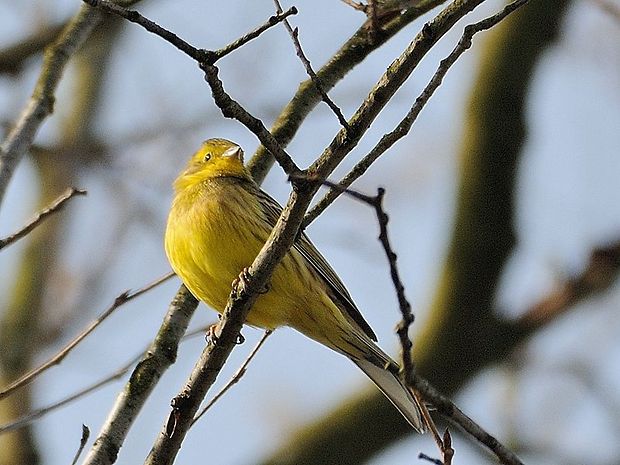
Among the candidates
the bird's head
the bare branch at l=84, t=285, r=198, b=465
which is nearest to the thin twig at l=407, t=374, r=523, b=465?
the bare branch at l=84, t=285, r=198, b=465

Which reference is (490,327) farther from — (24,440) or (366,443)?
(24,440)

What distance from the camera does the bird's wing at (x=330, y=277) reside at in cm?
546

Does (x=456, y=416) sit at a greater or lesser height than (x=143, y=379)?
lesser

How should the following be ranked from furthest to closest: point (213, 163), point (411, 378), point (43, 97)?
1. point (213, 163)
2. point (43, 97)
3. point (411, 378)

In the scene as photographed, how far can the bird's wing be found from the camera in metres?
5.46

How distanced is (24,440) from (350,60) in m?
3.75

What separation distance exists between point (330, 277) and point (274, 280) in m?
0.35

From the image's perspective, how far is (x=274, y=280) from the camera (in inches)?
211

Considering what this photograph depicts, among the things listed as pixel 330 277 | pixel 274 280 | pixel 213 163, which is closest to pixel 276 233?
pixel 274 280

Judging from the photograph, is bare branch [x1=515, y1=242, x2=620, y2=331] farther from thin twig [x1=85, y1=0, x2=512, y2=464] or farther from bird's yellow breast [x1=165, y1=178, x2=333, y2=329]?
thin twig [x1=85, y1=0, x2=512, y2=464]

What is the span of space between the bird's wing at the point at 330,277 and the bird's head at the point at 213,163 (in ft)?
2.12

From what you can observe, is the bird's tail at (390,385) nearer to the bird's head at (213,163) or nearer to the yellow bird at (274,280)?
the yellow bird at (274,280)

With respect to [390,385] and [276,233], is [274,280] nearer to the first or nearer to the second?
[390,385]

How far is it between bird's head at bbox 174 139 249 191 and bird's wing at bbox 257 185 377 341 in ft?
2.12
